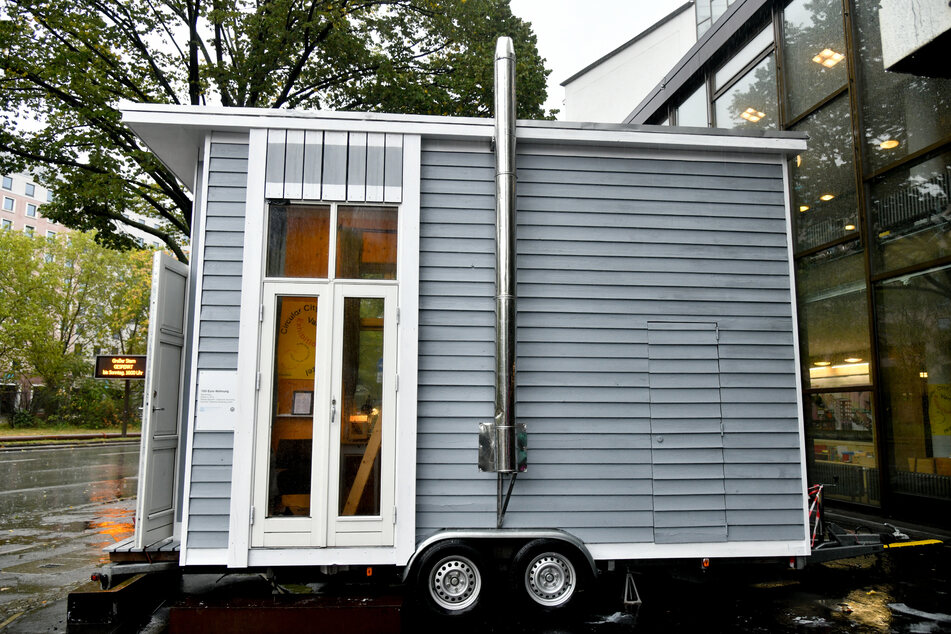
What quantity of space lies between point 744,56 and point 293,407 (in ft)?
34.7

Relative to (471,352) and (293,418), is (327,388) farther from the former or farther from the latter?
(471,352)

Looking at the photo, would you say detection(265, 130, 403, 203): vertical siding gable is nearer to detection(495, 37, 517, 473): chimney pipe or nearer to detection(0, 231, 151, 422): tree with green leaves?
detection(495, 37, 517, 473): chimney pipe

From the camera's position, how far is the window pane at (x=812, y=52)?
→ 9.24 metres

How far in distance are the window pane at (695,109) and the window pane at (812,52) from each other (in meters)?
2.56

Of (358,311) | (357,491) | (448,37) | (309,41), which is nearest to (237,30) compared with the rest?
(309,41)

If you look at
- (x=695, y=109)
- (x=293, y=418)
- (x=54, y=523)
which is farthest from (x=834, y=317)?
(x=54, y=523)

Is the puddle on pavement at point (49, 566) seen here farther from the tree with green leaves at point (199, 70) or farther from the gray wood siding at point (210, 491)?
the tree with green leaves at point (199, 70)

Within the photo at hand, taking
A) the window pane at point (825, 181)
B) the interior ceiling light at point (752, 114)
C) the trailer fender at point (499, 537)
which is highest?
the interior ceiling light at point (752, 114)

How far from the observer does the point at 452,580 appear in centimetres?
488

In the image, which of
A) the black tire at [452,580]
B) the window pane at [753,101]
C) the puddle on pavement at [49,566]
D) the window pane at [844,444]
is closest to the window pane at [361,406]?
the black tire at [452,580]

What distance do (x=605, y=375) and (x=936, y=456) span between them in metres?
5.06

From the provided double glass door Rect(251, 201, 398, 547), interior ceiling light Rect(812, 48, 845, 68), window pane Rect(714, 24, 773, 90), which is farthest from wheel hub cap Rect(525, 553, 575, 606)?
window pane Rect(714, 24, 773, 90)

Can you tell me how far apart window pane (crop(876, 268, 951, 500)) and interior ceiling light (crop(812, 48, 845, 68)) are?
3.47m

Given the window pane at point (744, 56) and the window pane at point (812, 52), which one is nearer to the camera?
the window pane at point (812, 52)
